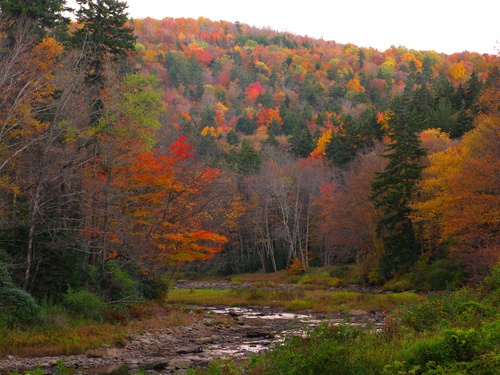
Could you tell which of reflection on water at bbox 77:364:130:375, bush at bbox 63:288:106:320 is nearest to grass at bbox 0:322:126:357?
bush at bbox 63:288:106:320

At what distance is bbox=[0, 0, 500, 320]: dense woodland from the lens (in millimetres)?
21703

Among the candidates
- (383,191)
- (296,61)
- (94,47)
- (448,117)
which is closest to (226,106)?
(296,61)

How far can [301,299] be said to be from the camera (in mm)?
36875

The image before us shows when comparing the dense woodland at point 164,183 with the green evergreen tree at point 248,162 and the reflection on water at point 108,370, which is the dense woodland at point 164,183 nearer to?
the green evergreen tree at point 248,162

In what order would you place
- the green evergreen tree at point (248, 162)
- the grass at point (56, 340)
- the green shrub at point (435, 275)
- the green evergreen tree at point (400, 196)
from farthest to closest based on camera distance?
the green evergreen tree at point (248, 162) < the green evergreen tree at point (400, 196) < the green shrub at point (435, 275) < the grass at point (56, 340)

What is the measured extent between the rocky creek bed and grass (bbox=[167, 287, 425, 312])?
2.64 metres

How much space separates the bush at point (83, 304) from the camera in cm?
2120

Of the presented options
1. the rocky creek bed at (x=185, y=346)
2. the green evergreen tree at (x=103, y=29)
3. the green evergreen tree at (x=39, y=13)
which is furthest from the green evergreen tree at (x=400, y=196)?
the green evergreen tree at (x=39, y=13)

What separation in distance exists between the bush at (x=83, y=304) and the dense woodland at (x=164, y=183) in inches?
33.5

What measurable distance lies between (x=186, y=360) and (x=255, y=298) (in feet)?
73.7

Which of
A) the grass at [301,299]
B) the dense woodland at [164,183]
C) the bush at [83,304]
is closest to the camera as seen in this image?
the bush at [83,304]

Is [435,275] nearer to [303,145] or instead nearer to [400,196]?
[400,196]

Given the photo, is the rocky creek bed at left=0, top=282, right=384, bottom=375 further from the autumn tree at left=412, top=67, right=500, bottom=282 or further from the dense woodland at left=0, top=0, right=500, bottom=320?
the autumn tree at left=412, top=67, right=500, bottom=282

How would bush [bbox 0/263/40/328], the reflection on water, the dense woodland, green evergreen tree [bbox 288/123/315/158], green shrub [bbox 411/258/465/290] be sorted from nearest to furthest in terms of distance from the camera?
1. the reflection on water
2. bush [bbox 0/263/40/328]
3. the dense woodland
4. green shrub [bbox 411/258/465/290]
5. green evergreen tree [bbox 288/123/315/158]
